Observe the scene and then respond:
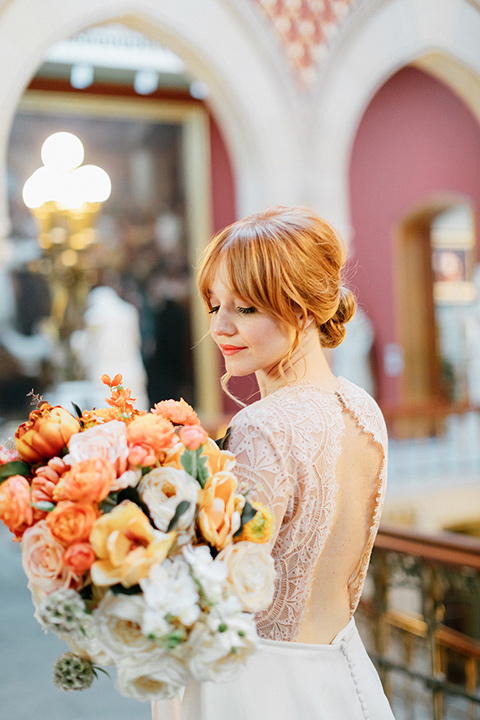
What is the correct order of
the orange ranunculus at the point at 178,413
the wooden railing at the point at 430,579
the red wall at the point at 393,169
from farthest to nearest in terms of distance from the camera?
the red wall at the point at 393,169 → the wooden railing at the point at 430,579 → the orange ranunculus at the point at 178,413

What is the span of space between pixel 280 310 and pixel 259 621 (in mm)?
628

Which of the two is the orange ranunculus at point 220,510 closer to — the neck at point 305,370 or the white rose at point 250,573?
the white rose at point 250,573

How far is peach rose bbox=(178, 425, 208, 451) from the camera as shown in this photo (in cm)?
122

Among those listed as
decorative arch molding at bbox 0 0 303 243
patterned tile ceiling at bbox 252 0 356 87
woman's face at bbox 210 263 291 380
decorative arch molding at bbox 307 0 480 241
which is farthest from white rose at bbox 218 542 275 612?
patterned tile ceiling at bbox 252 0 356 87

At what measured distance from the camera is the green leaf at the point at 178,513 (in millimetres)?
1176

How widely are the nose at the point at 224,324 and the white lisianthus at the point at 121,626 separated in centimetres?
55

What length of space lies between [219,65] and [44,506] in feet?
21.1

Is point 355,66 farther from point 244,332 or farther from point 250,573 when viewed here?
point 250,573

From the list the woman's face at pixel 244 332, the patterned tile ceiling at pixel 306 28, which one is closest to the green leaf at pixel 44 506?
the woman's face at pixel 244 332

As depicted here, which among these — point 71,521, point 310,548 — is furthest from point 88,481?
point 310,548

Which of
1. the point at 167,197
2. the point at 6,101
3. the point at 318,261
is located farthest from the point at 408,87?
the point at 318,261

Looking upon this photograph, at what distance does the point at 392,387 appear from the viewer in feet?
41.0

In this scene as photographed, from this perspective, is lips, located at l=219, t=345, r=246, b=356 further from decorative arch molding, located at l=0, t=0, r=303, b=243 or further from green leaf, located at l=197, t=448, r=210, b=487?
decorative arch molding, located at l=0, t=0, r=303, b=243

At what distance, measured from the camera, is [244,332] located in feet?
4.91
